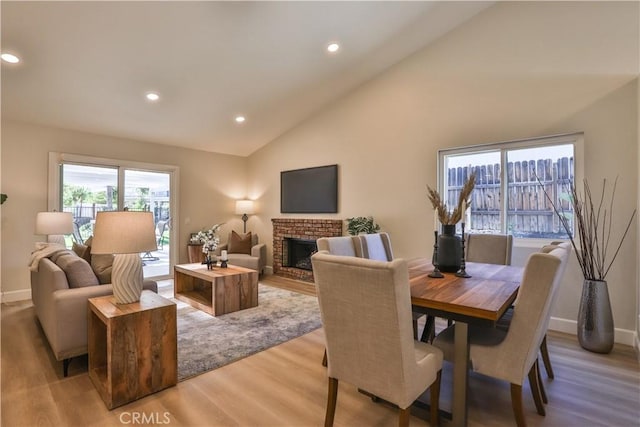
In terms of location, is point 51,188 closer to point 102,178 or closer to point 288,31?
point 102,178

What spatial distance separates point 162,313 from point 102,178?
3.96 meters

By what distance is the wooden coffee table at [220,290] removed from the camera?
12.0 ft

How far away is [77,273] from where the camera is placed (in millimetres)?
2545

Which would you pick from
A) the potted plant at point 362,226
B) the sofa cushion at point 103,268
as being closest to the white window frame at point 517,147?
the potted plant at point 362,226

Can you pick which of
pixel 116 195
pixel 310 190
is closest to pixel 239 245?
pixel 310 190

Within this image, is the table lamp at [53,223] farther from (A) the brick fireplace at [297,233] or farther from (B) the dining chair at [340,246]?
(B) the dining chair at [340,246]

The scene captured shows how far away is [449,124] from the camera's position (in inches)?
156

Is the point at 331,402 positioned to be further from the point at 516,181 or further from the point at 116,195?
the point at 116,195

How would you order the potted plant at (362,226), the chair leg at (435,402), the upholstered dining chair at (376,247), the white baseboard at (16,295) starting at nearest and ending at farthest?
the chair leg at (435,402), the upholstered dining chair at (376,247), the white baseboard at (16,295), the potted plant at (362,226)

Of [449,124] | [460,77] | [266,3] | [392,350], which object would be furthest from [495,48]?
[392,350]

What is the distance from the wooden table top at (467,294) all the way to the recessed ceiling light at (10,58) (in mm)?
4385

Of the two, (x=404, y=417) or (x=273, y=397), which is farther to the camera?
(x=273, y=397)

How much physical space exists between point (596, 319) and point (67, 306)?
4415 millimetres

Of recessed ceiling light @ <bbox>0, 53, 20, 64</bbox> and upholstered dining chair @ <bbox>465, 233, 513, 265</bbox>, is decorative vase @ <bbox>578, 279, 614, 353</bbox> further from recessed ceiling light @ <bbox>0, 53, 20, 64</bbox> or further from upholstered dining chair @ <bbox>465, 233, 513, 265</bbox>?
recessed ceiling light @ <bbox>0, 53, 20, 64</bbox>
